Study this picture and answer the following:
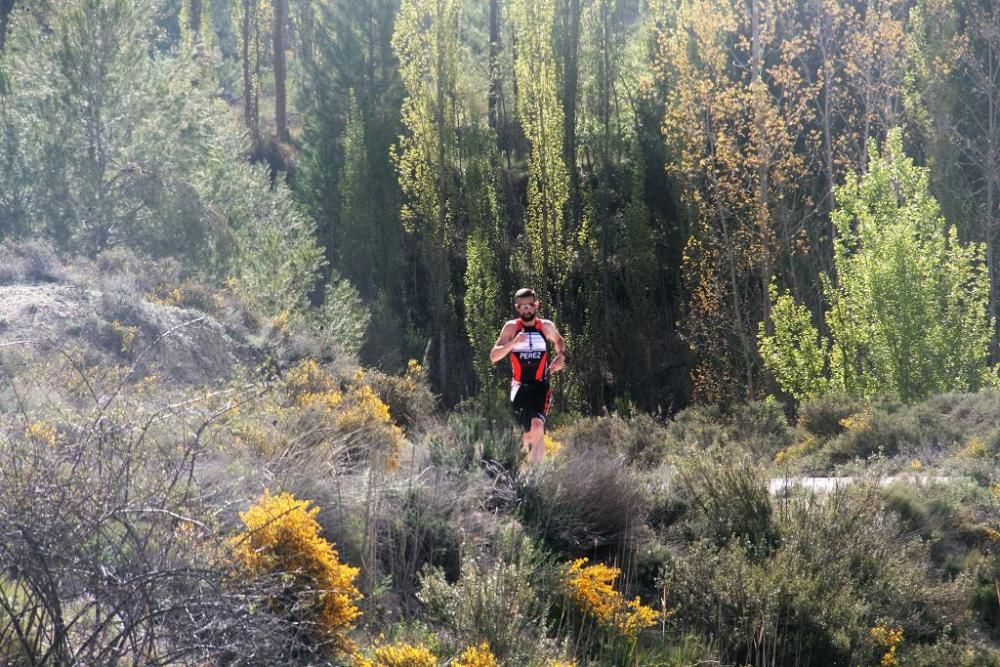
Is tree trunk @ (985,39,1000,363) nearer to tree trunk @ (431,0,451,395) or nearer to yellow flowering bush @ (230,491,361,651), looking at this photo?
tree trunk @ (431,0,451,395)

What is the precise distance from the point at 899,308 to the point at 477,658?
38.0 ft

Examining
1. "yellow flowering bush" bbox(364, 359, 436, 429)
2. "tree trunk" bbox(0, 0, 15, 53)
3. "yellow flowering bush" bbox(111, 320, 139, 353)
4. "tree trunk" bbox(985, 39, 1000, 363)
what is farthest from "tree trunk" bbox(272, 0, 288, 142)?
"yellow flowering bush" bbox(111, 320, 139, 353)

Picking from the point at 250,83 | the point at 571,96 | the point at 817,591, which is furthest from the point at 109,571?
the point at 250,83

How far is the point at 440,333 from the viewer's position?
29.8 m

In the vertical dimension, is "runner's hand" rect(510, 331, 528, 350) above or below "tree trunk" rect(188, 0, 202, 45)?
below

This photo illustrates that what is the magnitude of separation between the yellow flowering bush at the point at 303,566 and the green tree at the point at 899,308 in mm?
10757

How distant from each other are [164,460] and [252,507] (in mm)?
583

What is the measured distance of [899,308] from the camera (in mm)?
15242

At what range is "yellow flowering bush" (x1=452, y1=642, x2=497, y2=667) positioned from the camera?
5145 mm

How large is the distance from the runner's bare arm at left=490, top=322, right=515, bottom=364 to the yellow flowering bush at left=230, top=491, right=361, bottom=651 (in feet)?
13.3

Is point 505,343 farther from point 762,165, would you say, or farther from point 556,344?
point 762,165

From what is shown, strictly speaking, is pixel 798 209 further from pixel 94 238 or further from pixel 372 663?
pixel 372 663

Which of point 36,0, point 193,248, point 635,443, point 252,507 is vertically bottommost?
point 635,443

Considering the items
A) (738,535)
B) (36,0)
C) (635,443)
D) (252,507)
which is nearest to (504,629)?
(252,507)
